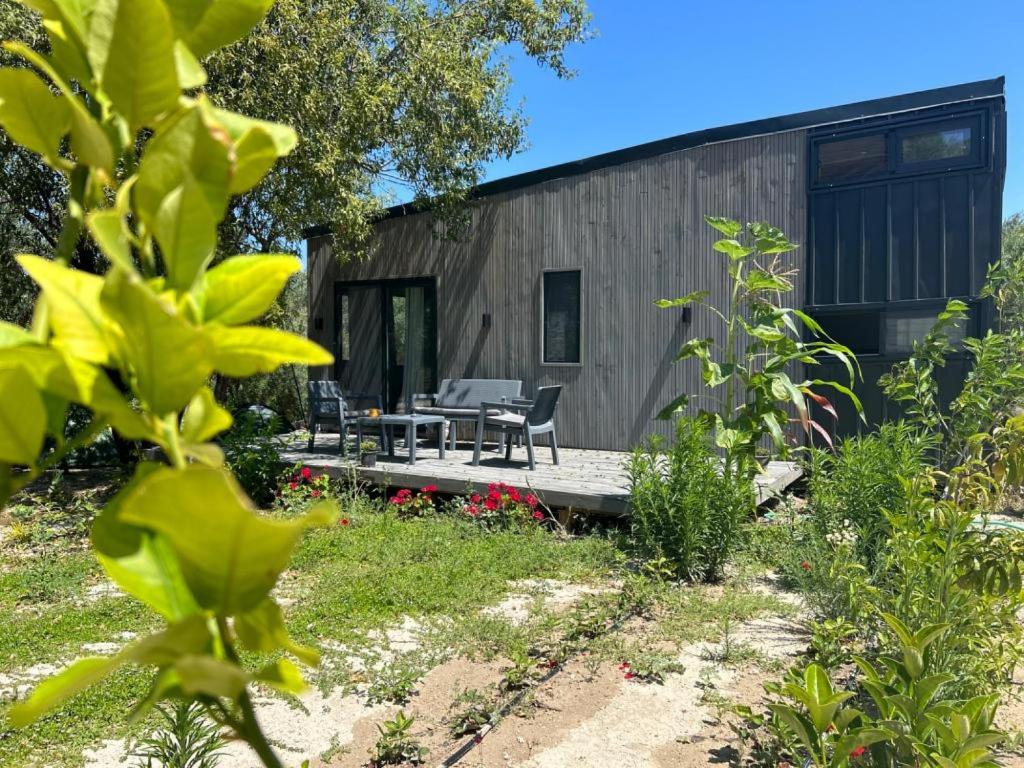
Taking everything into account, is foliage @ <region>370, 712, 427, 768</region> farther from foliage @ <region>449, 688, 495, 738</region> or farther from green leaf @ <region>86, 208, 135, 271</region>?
green leaf @ <region>86, 208, 135, 271</region>

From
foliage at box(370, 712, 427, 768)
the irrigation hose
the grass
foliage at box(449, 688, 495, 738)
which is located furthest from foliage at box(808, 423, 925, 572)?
foliage at box(370, 712, 427, 768)

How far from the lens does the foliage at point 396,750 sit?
2271 mm

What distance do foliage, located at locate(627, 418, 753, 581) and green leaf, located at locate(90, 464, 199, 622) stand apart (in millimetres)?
4019

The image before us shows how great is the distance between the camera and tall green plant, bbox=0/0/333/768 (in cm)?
27

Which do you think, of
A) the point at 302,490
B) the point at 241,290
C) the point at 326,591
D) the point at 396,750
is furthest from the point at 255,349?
the point at 302,490

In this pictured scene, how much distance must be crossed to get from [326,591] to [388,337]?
620cm

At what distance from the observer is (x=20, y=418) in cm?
30

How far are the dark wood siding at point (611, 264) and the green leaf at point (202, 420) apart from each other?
302 inches

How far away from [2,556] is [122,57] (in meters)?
6.03

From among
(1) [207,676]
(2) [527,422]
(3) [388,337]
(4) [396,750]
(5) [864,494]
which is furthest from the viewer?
(3) [388,337]

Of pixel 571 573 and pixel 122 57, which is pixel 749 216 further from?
pixel 122 57

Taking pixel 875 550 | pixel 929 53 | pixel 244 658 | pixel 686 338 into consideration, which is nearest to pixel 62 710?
pixel 244 658

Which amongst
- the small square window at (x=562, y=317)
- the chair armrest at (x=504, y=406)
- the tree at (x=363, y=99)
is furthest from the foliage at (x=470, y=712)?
the small square window at (x=562, y=317)

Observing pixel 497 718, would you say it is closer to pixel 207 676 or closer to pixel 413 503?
pixel 207 676
